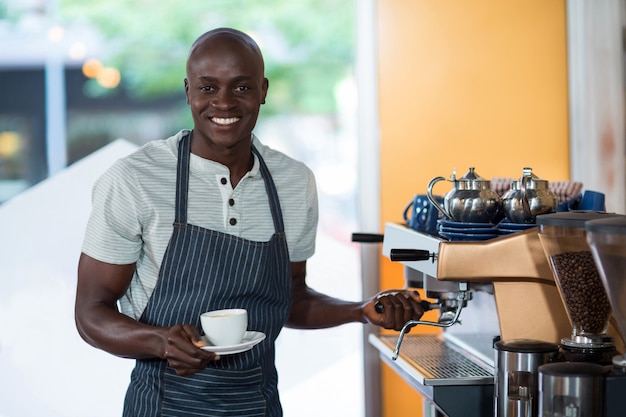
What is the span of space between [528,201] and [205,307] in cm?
79

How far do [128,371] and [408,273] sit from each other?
1416 mm

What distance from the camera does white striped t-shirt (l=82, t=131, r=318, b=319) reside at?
200 centimetres

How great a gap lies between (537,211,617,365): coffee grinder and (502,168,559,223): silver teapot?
19 centimetres

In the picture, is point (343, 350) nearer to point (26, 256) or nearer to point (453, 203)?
point (26, 256)

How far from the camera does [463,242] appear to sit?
1754 millimetres

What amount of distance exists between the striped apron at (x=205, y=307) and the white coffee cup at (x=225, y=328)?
0.18 meters

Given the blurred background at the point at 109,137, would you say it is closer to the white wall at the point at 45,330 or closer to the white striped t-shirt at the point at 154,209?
the white wall at the point at 45,330

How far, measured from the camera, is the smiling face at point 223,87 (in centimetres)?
203

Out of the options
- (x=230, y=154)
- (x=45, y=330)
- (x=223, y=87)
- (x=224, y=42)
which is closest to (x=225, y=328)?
(x=230, y=154)

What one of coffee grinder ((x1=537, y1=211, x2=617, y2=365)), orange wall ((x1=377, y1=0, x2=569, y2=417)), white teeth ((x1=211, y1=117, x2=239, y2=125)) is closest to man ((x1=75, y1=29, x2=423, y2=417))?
white teeth ((x1=211, y1=117, x2=239, y2=125))

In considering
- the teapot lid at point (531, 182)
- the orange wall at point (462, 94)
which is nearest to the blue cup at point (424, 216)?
the teapot lid at point (531, 182)

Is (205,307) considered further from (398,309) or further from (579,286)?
(579,286)

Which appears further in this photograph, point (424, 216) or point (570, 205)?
point (424, 216)

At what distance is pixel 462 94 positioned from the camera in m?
3.33
